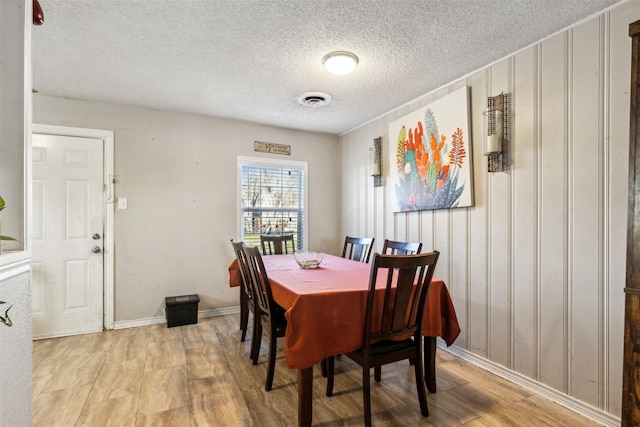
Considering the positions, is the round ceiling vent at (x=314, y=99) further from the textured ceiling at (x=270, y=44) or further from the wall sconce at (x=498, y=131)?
the wall sconce at (x=498, y=131)

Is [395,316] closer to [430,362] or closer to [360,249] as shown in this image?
[430,362]

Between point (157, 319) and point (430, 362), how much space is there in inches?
114

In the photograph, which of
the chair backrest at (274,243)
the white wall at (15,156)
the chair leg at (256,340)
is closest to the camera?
the white wall at (15,156)

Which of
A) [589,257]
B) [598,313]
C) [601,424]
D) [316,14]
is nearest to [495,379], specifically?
[601,424]

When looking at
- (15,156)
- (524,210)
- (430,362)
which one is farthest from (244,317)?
(524,210)

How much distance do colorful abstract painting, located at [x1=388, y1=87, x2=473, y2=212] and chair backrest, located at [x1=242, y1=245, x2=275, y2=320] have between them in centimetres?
172

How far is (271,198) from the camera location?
13.7 feet

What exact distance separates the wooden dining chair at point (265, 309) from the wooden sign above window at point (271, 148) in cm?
208

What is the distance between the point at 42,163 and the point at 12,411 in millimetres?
2791

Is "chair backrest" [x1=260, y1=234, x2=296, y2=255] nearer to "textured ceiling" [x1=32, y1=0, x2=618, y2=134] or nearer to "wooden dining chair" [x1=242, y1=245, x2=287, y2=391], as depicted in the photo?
"wooden dining chair" [x1=242, y1=245, x2=287, y2=391]

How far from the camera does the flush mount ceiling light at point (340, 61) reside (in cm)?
227

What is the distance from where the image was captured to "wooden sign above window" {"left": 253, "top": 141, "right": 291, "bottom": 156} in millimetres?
4008

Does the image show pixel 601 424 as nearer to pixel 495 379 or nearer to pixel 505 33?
pixel 495 379

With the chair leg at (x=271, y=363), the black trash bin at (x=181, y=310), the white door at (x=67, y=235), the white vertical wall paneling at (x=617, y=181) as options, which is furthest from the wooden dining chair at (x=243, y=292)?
the white vertical wall paneling at (x=617, y=181)
